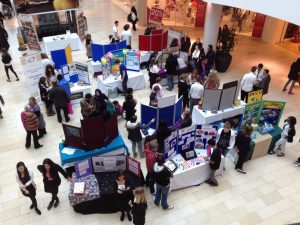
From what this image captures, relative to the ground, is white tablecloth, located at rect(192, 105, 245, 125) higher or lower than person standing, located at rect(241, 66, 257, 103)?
lower

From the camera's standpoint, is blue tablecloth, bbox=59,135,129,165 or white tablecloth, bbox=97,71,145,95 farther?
white tablecloth, bbox=97,71,145,95

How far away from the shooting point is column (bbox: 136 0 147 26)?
1707 cm

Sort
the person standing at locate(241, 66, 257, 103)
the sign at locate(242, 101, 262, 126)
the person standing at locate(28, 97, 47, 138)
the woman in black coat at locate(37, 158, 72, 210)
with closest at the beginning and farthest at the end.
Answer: the woman in black coat at locate(37, 158, 72, 210)
the sign at locate(242, 101, 262, 126)
the person standing at locate(28, 97, 47, 138)
the person standing at locate(241, 66, 257, 103)

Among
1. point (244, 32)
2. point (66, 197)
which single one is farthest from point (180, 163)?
point (244, 32)

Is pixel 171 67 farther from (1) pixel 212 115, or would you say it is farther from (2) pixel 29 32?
(2) pixel 29 32

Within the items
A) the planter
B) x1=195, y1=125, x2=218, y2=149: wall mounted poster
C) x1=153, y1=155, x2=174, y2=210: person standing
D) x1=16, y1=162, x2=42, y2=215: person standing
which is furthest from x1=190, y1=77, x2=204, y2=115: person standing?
x1=16, y1=162, x2=42, y2=215: person standing

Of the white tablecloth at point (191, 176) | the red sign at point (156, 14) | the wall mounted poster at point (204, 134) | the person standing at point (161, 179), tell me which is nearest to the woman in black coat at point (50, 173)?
the person standing at point (161, 179)

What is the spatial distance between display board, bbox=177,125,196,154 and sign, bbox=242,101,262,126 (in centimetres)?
156

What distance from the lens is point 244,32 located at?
661 inches

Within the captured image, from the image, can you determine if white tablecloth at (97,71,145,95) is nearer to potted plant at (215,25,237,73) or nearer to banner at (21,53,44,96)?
banner at (21,53,44,96)

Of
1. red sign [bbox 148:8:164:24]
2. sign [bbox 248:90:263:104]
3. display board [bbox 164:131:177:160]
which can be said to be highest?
red sign [bbox 148:8:164:24]

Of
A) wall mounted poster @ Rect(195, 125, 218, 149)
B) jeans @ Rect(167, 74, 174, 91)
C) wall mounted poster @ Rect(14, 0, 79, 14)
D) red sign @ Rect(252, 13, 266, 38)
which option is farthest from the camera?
red sign @ Rect(252, 13, 266, 38)

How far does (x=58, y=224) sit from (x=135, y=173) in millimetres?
1889

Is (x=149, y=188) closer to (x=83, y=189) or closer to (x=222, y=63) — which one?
(x=83, y=189)
